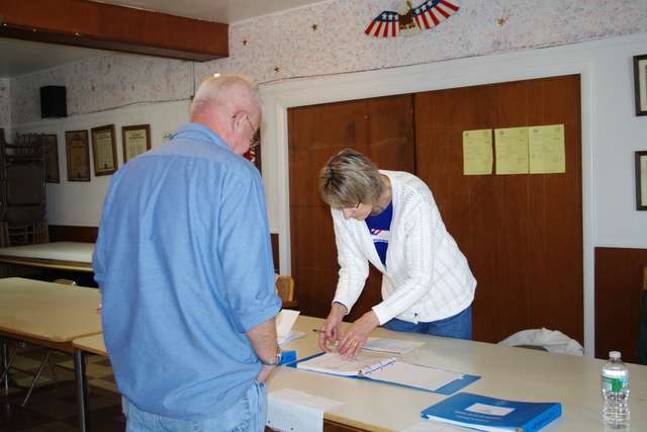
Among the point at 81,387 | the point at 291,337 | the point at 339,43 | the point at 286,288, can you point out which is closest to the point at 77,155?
the point at 339,43

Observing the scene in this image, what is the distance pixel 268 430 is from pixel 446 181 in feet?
8.87

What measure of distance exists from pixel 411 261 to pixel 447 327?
425mm

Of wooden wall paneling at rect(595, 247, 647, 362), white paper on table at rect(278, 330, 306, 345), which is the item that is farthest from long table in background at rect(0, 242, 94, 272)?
wooden wall paneling at rect(595, 247, 647, 362)

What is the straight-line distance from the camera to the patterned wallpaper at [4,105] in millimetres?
8414

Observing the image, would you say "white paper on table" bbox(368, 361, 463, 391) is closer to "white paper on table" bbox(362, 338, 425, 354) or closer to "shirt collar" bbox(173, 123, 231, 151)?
"white paper on table" bbox(362, 338, 425, 354)

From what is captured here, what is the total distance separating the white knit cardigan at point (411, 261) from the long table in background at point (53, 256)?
12.5ft

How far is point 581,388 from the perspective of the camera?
2.15 metres

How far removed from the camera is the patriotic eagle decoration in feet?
15.0

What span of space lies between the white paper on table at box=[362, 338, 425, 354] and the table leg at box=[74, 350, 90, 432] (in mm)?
1284

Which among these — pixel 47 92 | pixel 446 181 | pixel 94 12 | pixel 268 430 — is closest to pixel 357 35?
pixel 446 181

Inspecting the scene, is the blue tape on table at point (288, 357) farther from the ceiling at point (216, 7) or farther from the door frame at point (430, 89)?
the ceiling at point (216, 7)

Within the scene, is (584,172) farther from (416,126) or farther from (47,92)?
(47,92)

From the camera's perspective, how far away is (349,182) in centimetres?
263

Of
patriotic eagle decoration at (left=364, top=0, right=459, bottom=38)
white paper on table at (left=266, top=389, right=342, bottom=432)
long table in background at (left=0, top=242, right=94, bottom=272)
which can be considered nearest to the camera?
white paper on table at (left=266, top=389, right=342, bottom=432)
